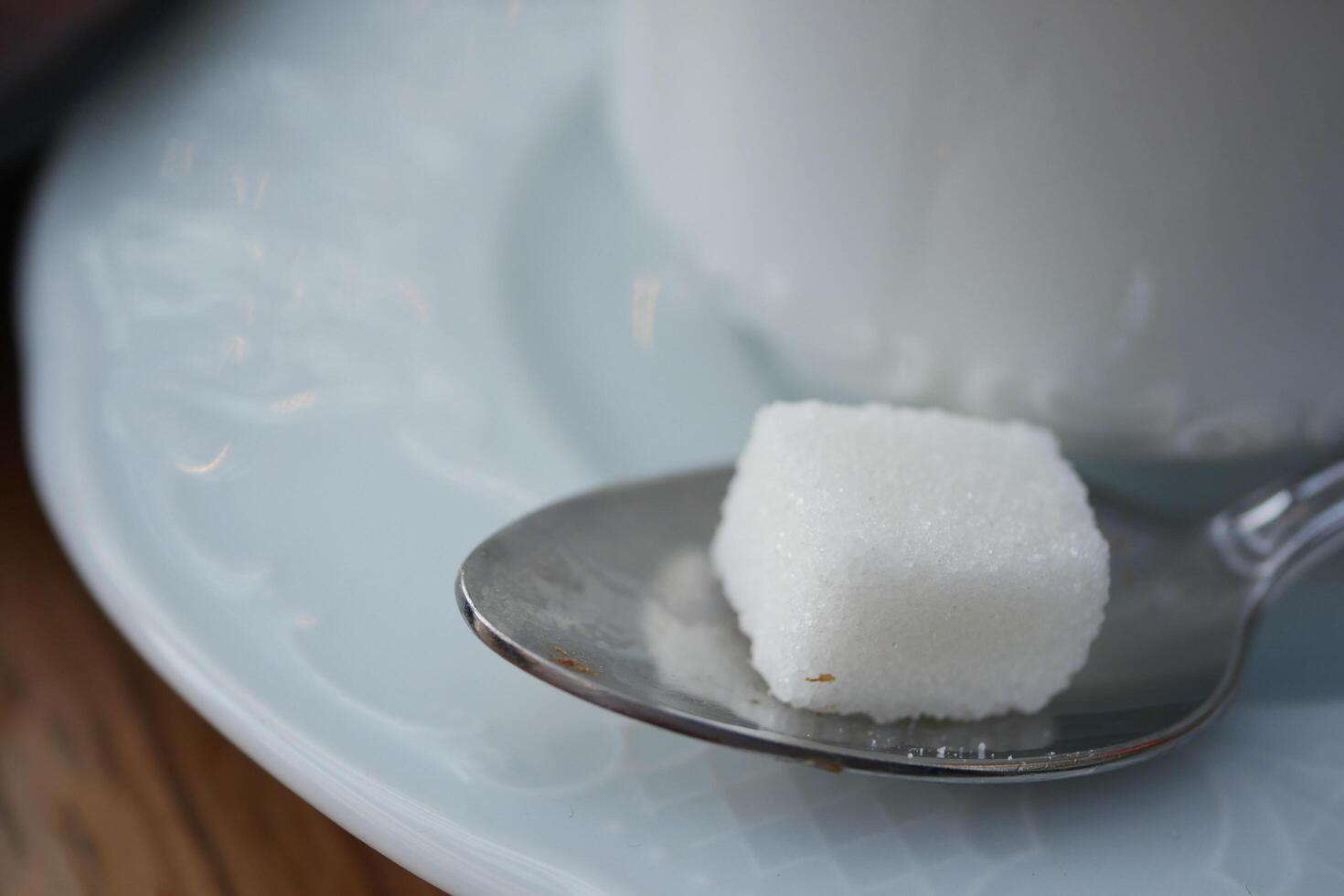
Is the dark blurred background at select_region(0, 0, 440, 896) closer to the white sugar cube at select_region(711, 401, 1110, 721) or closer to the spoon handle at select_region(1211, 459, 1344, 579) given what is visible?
the white sugar cube at select_region(711, 401, 1110, 721)

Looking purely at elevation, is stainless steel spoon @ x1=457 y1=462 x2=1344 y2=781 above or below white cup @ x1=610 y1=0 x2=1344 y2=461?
below

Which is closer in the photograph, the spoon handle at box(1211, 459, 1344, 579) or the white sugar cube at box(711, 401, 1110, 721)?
the white sugar cube at box(711, 401, 1110, 721)

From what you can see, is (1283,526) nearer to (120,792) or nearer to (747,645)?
(747,645)

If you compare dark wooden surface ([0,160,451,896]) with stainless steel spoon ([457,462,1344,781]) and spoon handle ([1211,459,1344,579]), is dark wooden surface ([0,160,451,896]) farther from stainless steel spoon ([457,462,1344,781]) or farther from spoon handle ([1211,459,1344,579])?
spoon handle ([1211,459,1344,579])

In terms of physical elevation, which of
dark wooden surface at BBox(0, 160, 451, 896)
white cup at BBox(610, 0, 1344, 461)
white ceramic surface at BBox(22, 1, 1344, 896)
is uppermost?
white cup at BBox(610, 0, 1344, 461)

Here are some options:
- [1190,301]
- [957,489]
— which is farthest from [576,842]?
[1190,301]

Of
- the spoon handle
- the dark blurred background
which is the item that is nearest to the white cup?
the spoon handle
